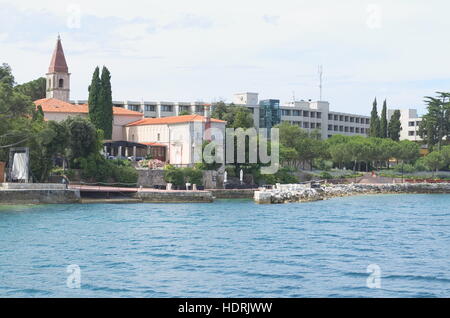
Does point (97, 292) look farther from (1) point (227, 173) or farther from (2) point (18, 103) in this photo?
(1) point (227, 173)

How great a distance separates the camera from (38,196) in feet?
170

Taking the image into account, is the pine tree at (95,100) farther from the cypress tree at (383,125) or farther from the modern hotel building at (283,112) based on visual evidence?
the cypress tree at (383,125)

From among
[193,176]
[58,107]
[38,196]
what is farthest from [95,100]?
[38,196]

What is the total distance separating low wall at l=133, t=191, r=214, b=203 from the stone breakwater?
15.0 feet

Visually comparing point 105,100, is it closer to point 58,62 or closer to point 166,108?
point 58,62

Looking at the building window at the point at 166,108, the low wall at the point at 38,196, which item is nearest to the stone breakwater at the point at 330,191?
the low wall at the point at 38,196

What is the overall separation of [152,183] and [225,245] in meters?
35.1

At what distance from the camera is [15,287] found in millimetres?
22422

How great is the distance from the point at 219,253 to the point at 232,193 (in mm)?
37482

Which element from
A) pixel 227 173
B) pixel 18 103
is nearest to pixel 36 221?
pixel 18 103

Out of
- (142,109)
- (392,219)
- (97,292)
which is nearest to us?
(97,292)

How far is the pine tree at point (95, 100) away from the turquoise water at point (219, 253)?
87.5 feet

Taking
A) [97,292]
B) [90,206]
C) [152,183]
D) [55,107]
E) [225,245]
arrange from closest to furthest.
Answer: [97,292] < [225,245] < [90,206] < [152,183] < [55,107]

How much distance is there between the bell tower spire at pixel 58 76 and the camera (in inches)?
3435
